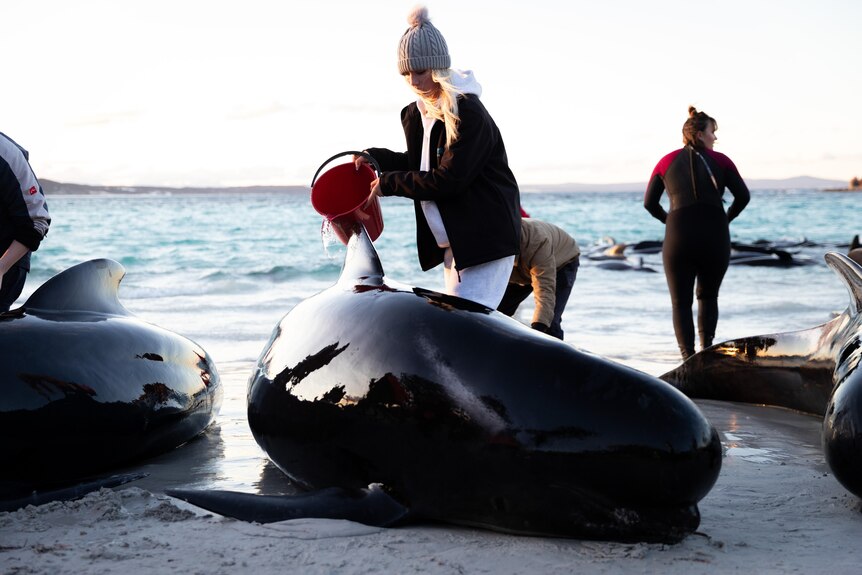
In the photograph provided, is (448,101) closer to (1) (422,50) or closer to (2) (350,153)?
(1) (422,50)

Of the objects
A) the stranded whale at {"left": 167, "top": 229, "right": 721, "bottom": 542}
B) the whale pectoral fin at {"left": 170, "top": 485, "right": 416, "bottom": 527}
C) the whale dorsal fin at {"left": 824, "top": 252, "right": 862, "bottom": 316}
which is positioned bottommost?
the whale pectoral fin at {"left": 170, "top": 485, "right": 416, "bottom": 527}

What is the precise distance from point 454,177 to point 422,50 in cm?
62

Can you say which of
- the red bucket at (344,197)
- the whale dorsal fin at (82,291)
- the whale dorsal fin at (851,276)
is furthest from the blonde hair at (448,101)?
the whale dorsal fin at (851,276)

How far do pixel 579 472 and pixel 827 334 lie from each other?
131 inches

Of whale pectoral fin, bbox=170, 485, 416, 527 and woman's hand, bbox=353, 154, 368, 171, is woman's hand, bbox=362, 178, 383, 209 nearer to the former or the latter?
woman's hand, bbox=353, 154, 368, 171

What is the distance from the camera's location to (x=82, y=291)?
5578 millimetres

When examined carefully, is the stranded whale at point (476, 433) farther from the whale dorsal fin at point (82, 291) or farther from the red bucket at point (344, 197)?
the whale dorsal fin at point (82, 291)

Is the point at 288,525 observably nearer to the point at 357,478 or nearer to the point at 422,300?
the point at 357,478

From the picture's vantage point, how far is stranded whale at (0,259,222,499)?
4.76 meters

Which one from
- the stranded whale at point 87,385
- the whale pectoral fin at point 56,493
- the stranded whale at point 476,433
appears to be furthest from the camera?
the stranded whale at point 87,385

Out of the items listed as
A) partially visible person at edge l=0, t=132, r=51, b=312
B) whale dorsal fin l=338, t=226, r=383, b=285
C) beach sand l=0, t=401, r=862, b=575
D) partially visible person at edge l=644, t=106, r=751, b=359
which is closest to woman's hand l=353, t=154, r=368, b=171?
whale dorsal fin l=338, t=226, r=383, b=285

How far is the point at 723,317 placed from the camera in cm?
1370

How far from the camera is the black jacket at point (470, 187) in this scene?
495 centimetres

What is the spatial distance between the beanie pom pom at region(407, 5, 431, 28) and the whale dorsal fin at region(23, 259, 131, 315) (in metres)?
2.15
